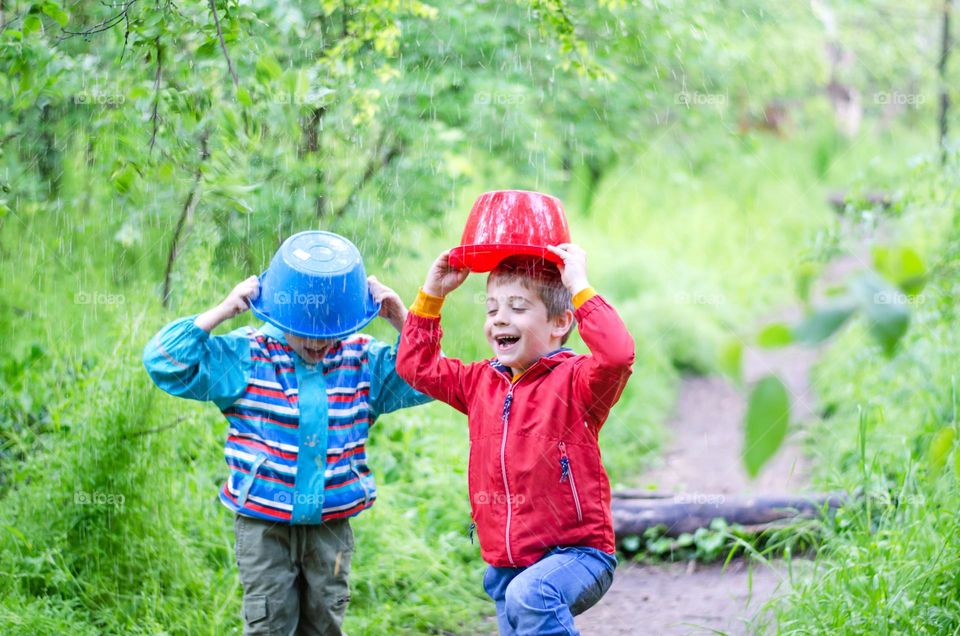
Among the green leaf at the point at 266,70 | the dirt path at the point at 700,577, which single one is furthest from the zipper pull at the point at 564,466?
the green leaf at the point at 266,70

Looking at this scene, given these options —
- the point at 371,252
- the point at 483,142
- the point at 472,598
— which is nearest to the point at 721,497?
the point at 472,598

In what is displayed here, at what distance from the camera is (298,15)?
4441mm

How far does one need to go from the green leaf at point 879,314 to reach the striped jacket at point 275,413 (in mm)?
2433

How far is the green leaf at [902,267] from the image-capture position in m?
1.04

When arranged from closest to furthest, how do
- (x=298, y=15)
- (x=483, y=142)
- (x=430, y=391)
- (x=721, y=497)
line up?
(x=430, y=391), (x=298, y=15), (x=721, y=497), (x=483, y=142)

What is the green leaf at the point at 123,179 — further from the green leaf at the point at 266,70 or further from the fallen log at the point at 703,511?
the fallen log at the point at 703,511

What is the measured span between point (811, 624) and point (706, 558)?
153cm

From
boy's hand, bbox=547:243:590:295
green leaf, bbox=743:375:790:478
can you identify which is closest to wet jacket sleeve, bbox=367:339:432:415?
boy's hand, bbox=547:243:590:295

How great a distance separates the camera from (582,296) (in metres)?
2.88

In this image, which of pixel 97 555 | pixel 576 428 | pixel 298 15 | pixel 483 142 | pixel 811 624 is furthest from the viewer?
pixel 483 142

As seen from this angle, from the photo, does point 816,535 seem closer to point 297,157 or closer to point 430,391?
point 430,391

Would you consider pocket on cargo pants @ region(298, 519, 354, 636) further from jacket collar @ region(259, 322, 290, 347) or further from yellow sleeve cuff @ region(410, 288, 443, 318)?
yellow sleeve cuff @ region(410, 288, 443, 318)

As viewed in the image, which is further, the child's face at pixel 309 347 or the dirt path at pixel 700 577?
the dirt path at pixel 700 577

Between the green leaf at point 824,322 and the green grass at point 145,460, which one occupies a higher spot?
the green leaf at point 824,322
